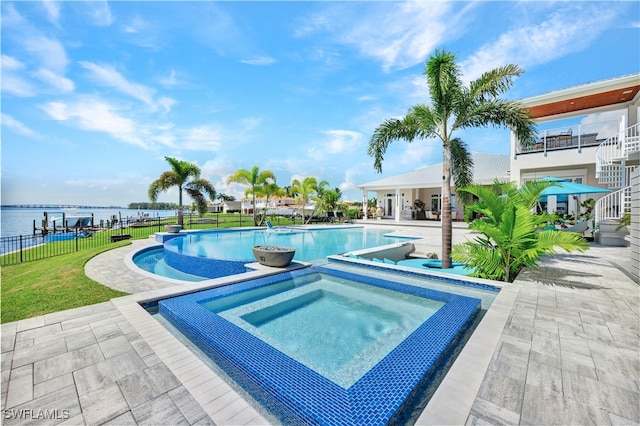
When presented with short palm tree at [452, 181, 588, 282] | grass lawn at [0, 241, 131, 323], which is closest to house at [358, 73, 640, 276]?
short palm tree at [452, 181, 588, 282]

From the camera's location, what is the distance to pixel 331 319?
16.9 ft

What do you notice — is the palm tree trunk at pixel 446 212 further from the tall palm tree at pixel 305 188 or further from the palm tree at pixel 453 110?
the tall palm tree at pixel 305 188

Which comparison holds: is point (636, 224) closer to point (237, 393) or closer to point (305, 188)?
point (237, 393)

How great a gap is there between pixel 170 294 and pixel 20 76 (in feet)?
27.5

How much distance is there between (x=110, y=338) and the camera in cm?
364

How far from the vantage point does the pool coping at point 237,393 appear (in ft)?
7.41

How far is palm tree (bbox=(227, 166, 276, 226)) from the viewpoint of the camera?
24.1m

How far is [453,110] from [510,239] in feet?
15.2

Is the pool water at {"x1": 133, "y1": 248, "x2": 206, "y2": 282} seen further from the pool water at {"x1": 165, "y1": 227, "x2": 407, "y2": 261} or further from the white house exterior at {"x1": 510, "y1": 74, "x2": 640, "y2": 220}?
the white house exterior at {"x1": 510, "y1": 74, "x2": 640, "y2": 220}

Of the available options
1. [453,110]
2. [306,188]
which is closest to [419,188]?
[306,188]

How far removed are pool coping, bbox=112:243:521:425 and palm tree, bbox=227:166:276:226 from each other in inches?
793

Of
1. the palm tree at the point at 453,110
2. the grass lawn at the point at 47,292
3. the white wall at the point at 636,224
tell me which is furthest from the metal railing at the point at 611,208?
the grass lawn at the point at 47,292

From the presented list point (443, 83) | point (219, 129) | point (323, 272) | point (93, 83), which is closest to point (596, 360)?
point (323, 272)

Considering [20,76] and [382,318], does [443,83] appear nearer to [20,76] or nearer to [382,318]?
[382,318]
